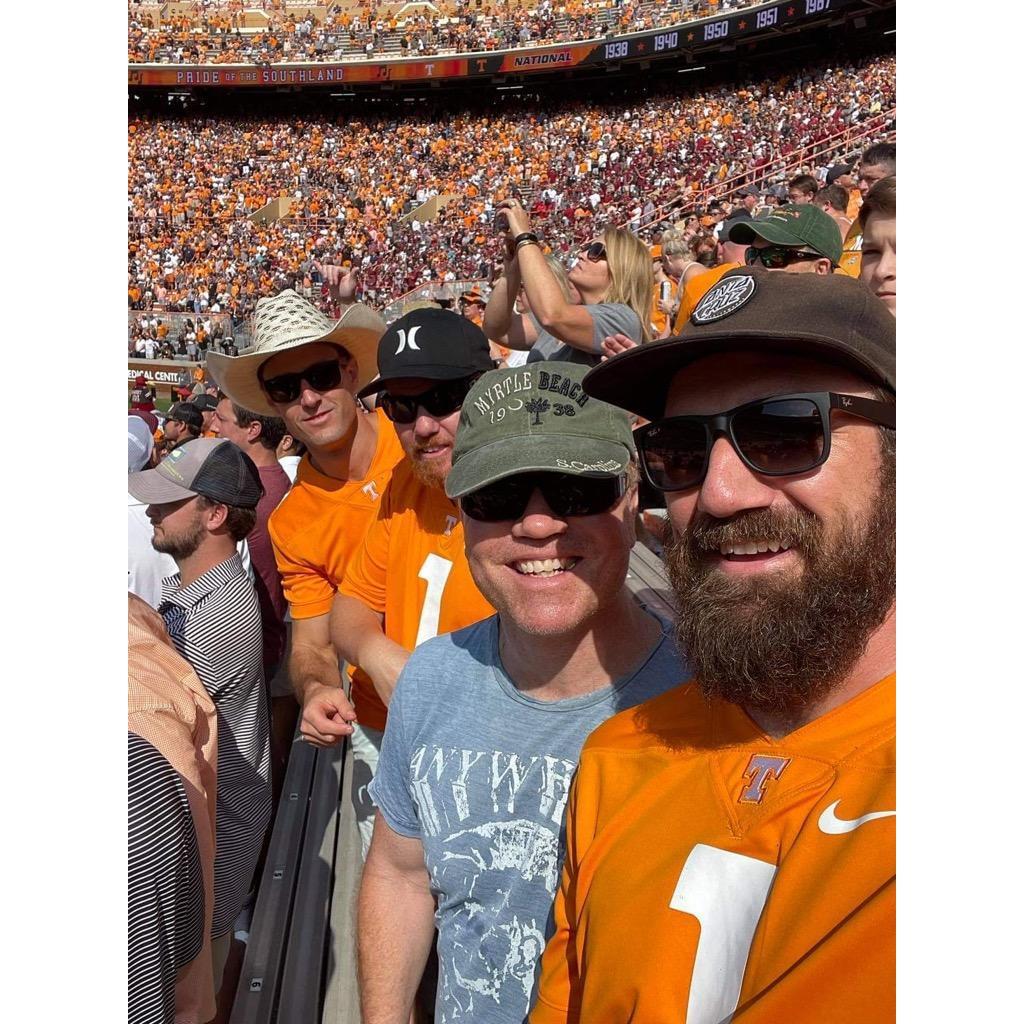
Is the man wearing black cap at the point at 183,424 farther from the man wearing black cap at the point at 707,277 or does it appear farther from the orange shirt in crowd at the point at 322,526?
the man wearing black cap at the point at 707,277

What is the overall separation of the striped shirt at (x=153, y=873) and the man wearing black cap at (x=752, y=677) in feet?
2.11

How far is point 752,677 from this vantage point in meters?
1.11

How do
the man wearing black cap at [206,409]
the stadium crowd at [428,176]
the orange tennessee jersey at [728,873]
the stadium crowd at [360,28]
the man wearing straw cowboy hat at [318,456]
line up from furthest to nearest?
the stadium crowd at [360,28] → the stadium crowd at [428,176] → the man wearing black cap at [206,409] → the man wearing straw cowboy hat at [318,456] → the orange tennessee jersey at [728,873]

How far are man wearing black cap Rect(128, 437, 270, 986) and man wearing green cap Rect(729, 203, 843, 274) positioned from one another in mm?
1900

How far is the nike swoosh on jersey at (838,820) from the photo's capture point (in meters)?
0.92

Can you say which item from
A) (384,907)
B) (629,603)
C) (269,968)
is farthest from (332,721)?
(629,603)

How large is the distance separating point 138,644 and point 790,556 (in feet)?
4.33

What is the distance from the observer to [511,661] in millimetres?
1687

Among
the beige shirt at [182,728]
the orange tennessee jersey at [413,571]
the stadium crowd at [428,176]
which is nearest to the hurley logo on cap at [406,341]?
the orange tennessee jersey at [413,571]

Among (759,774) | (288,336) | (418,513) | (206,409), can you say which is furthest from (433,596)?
(206,409)

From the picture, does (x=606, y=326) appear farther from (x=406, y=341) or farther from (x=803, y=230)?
(x=406, y=341)

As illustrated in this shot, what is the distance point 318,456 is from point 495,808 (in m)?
1.84

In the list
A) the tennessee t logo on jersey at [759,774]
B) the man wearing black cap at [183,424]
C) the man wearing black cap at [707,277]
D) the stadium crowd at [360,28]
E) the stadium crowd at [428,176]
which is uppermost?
the stadium crowd at [360,28]
